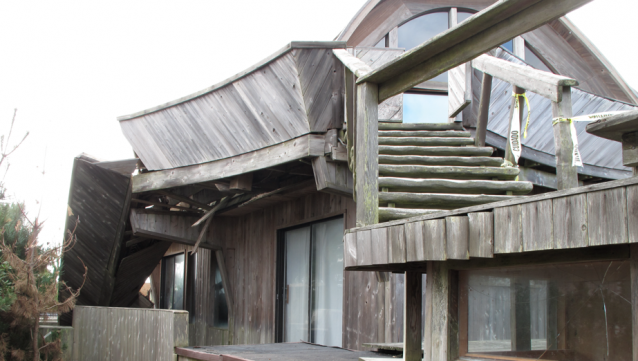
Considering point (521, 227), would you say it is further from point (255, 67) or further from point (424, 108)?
point (424, 108)

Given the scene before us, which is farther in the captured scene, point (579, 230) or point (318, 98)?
point (318, 98)

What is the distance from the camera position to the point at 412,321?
12.4 ft

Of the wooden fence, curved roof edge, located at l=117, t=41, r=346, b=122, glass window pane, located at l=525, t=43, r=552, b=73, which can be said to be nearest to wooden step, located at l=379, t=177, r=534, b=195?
curved roof edge, located at l=117, t=41, r=346, b=122

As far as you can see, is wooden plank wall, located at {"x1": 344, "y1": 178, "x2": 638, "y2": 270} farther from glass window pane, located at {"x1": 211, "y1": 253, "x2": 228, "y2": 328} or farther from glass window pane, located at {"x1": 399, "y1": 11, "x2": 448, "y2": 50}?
glass window pane, located at {"x1": 211, "y1": 253, "x2": 228, "y2": 328}

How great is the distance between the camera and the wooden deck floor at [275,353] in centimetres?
541

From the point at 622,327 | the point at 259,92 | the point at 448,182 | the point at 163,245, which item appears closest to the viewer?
the point at 622,327

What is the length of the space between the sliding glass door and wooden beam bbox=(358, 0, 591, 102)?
4304mm

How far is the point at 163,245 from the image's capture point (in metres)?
10.9

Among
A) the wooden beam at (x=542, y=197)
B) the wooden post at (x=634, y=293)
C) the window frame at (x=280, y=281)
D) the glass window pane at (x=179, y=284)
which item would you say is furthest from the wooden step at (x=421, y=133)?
the glass window pane at (x=179, y=284)

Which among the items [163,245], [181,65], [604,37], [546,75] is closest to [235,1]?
[181,65]

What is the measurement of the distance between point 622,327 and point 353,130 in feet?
10.3

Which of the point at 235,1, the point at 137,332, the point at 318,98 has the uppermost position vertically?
the point at 235,1

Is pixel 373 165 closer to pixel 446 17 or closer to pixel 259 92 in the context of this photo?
pixel 259 92

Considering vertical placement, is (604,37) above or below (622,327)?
above
